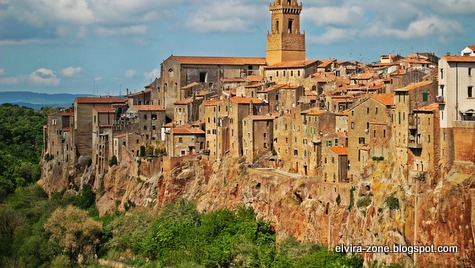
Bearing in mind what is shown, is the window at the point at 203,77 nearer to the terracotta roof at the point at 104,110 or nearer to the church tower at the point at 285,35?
the church tower at the point at 285,35

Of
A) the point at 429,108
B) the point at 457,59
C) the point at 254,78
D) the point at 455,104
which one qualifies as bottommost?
the point at 429,108

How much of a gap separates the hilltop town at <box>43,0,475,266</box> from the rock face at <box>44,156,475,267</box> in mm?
547

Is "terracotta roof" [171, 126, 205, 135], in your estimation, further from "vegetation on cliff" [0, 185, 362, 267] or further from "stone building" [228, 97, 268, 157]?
"vegetation on cliff" [0, 185, 362, 267]

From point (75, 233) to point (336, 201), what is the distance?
1113 inches

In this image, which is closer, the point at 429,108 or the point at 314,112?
the point at 429,108

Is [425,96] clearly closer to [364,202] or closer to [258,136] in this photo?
[364,202]

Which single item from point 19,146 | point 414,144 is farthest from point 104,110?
point 414,144

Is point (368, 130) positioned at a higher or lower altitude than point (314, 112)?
lower

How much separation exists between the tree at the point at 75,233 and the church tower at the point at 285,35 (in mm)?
28417

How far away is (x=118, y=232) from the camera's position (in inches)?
3573

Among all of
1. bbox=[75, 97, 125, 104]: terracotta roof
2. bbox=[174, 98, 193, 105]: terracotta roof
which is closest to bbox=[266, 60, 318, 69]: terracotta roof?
bbox=[174, 98, 193, 105]: terracotta roof

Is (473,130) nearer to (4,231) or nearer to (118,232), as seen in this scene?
(118,232)

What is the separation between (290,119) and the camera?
82.2 meters

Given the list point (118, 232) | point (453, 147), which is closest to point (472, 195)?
point (453, 147)
